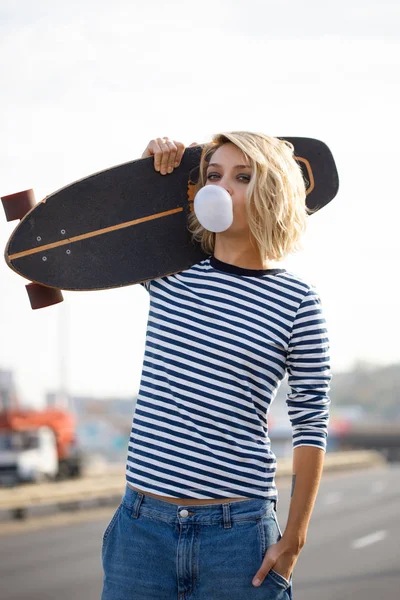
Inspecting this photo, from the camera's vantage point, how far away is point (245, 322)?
2.58 meters

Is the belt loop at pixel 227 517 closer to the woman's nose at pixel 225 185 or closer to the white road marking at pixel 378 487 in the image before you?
the woman's nose at pixel 225 185

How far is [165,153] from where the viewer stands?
→ 3221 millimetres

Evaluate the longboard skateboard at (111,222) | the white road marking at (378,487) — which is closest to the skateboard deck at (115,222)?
the longboard skateboard at (111,222)

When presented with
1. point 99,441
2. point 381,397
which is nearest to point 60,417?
point 99,441

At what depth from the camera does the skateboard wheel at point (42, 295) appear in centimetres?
315

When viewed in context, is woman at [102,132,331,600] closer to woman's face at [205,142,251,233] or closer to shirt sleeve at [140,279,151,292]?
woman's face at [205,142,251,233]

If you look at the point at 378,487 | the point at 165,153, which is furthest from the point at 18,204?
the point at 378,487

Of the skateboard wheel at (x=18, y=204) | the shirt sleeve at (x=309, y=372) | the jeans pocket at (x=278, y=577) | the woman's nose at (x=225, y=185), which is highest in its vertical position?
the woman's nose at (x=225, y=185)

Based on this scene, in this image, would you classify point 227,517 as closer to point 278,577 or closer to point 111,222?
point 278,577

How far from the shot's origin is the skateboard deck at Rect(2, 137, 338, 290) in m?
3.20

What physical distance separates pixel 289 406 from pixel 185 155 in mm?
1058

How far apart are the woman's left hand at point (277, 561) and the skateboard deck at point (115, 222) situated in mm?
1020

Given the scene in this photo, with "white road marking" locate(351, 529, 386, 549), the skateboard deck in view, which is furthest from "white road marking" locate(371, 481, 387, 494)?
the skateboard deck

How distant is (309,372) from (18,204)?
1.21 m
